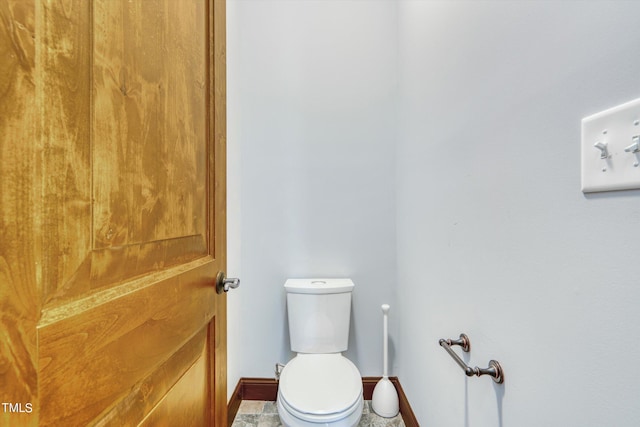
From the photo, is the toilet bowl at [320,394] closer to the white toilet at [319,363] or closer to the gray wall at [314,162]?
the white toilet at [319,363]

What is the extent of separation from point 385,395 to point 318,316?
540mm

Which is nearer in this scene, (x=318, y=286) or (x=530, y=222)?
(x=530, y=222)

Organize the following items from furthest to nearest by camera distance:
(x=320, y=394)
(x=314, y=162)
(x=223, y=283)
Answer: (x=314, y=162)
(x=320, y=394)
(x=223, y=283)

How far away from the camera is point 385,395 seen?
60.2 inches

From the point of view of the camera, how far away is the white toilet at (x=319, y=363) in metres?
1.12

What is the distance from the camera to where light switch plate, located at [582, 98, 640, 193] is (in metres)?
0.39

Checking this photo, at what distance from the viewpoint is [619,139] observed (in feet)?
1.36

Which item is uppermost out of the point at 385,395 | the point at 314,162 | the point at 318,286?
the point at 314,162

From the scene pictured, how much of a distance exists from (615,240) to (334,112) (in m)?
1.50

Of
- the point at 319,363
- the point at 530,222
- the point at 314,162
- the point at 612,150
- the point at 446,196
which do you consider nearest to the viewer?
the point at 612,150

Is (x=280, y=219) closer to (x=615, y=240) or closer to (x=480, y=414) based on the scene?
(x=480, y=414)

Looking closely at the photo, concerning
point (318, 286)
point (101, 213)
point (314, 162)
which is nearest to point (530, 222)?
point (101, 213)

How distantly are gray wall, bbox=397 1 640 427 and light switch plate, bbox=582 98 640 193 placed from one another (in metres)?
0.02

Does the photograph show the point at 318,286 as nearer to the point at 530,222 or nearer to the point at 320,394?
the point at 320,394
